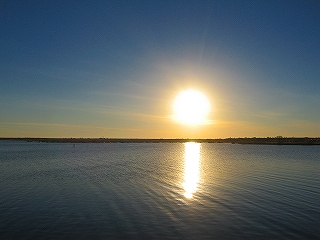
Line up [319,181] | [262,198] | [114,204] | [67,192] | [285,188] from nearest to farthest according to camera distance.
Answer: [114,204] → [262,198] → [67,192] → [285,188] → [319,181]

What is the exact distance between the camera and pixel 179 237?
16484 mm

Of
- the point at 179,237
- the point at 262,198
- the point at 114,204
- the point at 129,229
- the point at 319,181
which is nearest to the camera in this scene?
the point at 179,237

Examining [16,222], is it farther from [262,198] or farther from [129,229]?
[262,198]

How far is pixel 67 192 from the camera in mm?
30953

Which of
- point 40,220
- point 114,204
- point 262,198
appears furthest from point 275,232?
point 40,220

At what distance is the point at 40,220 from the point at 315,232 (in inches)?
732

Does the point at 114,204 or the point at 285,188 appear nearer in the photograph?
the point at 114,204

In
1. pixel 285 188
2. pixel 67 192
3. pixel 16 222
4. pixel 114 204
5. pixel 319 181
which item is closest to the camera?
pixel 16 222

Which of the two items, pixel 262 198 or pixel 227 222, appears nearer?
pixel 227 222

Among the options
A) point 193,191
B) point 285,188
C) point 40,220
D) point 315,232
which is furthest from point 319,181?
point 40,220

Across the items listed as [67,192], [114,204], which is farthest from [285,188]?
[67,192]

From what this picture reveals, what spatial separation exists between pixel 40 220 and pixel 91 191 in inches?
467

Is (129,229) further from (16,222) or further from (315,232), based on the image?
(315,232)

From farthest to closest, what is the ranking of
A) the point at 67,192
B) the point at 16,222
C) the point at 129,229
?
the point at 67,192, the point at 16,222, the point at 129,229
